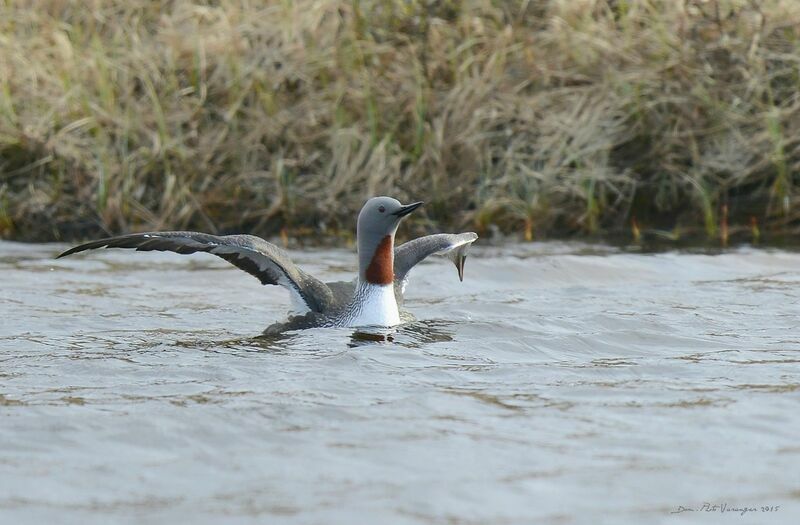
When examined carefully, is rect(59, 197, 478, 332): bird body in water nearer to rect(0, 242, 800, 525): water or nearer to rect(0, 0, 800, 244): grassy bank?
rect(0, 242, 800, 525): water

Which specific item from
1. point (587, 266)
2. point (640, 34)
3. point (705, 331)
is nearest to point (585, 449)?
point (705, 331)

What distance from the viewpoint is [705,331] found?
6.97 m

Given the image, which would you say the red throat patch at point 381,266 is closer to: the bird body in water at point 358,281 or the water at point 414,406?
the bird body in water at point 358,281

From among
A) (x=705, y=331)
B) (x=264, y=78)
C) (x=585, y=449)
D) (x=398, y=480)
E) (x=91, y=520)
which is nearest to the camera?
(x=91, y=520)

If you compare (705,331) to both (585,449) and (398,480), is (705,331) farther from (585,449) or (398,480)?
(398,480)

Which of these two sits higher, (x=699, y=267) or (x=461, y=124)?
(x=461, y=124)

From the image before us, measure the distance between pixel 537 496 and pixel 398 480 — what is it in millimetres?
452

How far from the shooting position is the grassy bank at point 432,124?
33.1 feet

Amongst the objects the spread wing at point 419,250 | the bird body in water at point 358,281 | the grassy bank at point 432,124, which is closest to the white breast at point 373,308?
the bird body in water at point 358,281

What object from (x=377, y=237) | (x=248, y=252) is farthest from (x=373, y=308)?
(x=248, y=252)

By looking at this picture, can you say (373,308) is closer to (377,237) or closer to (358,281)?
(358,281)

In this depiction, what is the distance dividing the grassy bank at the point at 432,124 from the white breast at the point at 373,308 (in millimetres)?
2785
